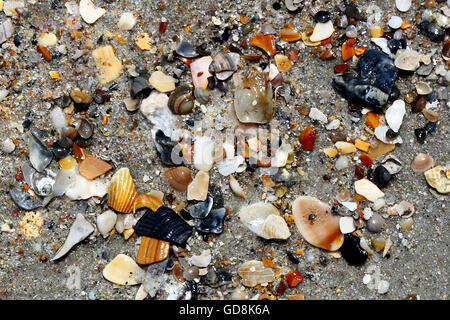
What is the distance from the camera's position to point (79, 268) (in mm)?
2891

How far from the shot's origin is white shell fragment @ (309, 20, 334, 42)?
300 cm

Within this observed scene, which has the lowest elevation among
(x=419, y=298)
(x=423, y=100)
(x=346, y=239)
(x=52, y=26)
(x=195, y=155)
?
(x=419, y=298)

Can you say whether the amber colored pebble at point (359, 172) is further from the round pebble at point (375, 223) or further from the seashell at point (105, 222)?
the seashell at point (105, 222)

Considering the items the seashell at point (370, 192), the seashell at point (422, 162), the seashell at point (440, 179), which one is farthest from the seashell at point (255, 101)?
the seashell at point (440, 179)

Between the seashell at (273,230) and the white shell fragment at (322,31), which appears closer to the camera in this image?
the seashell at (273,230)

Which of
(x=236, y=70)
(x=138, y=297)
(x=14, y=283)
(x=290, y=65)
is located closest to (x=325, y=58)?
(x=290, y=65)

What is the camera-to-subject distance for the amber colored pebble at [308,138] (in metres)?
2.93

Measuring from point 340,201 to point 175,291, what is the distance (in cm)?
106

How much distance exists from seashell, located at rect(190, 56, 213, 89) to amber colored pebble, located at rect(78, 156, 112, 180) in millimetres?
695

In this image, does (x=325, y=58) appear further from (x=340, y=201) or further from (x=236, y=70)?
(x=340, y=201)

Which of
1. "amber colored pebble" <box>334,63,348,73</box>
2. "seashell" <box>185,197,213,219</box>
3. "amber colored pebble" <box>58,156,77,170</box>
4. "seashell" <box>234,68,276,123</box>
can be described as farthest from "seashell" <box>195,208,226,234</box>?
"amber colored pebble" <box>334,63,348,73</box>

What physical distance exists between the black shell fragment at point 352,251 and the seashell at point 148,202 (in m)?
1.05

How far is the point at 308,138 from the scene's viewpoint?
2930 mm

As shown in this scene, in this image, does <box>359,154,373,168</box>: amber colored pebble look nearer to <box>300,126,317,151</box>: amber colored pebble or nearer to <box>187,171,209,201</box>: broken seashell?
<box>300,126,317,151</box>: amber colored pebble
